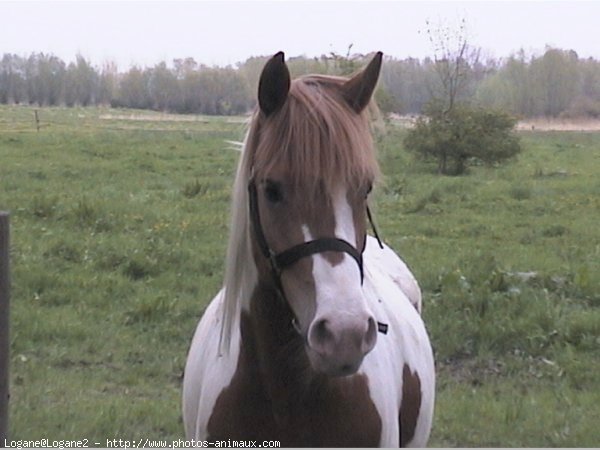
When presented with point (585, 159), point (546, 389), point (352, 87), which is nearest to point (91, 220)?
point (546, 389)

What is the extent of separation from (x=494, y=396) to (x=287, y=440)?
328 cm

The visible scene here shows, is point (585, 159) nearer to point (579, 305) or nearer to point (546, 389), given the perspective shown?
point (579, 305)

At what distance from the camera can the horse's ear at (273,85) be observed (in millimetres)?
2557

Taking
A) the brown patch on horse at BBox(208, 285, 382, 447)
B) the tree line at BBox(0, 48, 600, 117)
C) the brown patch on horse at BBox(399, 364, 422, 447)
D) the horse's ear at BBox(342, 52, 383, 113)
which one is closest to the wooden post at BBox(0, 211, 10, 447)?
the brown patch on horse at BBox(208, 285, 382, 447)

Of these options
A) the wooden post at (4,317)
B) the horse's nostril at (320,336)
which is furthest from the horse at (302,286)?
the wooden post at (4,317)

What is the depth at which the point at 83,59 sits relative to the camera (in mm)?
58156

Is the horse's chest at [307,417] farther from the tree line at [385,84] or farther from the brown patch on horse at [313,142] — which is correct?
the tree line at [385,84]

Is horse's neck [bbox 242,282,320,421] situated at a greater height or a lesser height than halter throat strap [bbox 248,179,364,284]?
lesser

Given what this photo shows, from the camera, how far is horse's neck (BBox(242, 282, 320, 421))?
8.56 feet

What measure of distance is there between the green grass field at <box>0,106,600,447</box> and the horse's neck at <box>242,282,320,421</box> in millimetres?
604

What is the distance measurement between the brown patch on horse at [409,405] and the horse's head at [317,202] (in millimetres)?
819

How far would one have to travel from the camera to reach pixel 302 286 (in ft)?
7.78

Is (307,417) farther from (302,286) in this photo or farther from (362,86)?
(362,86)

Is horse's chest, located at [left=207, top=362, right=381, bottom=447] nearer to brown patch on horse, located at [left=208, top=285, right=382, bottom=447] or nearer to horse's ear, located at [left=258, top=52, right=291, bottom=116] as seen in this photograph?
brown patch on horse, located at [left=208, top=285, right=382, bottom=447]
